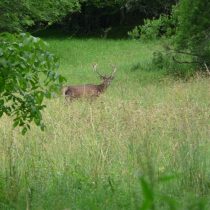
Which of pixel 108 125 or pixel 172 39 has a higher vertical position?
pixel 172 39

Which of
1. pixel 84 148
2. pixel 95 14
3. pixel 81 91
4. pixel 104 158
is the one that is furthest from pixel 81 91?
pixel 95 14

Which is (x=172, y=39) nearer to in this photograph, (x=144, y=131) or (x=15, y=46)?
(x=144, y=131)

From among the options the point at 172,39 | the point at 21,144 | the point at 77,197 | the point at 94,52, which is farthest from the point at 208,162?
the point at 94,52

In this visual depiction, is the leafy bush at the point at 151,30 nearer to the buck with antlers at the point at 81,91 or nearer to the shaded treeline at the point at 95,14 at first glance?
the buck with antlers at the point at 81,91

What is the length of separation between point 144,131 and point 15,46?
2136 mm

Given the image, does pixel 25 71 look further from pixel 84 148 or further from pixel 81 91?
pixel 81 91

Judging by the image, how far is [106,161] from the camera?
607cm

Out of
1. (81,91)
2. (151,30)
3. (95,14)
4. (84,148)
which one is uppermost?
(95,14)

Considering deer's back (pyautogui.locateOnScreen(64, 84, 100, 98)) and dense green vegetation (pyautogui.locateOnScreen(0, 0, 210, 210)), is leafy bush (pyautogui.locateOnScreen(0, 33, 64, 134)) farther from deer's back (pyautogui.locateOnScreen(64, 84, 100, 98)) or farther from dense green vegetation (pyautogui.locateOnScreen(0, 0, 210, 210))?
deer's back (pyautogui.locateOnScreen(64, 84, 100, 98))

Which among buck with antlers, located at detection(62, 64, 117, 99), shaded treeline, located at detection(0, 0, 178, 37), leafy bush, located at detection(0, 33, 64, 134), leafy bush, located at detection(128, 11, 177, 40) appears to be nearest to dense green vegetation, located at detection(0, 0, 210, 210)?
leafy bush, located at detection(0, 33, 64, 134)

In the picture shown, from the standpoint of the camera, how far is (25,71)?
5172mm

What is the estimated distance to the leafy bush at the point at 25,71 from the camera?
502 centimetres

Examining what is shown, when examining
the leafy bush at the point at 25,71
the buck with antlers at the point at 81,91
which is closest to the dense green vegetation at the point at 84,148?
the leafy bush at the point at 25,71

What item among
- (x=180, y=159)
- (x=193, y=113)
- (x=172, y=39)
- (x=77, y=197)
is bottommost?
(x=77, y=197)
